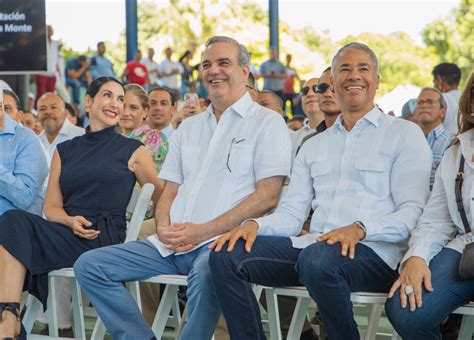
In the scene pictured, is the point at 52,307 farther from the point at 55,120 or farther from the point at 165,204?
the point at 55,120

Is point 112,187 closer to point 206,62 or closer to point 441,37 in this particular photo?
point 206,62

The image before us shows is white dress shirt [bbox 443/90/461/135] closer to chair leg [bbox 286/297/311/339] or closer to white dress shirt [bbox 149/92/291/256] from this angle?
white dress shirt [bbox 149/92/291/256]

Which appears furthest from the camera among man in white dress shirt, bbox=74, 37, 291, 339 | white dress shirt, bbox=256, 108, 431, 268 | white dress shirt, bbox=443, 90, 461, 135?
white dress shirt, bbox=443, 90, 461, 135

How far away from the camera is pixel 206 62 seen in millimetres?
4742

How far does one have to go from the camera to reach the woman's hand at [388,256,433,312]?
3.56 metres

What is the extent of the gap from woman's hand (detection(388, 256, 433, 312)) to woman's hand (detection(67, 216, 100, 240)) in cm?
183

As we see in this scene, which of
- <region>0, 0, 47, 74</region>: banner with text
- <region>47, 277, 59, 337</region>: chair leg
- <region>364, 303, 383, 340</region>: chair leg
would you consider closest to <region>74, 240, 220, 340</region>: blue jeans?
<region>47, 277, 59, 337</region>: chair leg

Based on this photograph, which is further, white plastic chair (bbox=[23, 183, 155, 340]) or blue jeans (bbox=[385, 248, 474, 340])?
white plastic chair (bbox=[23, 183, 155, 340])

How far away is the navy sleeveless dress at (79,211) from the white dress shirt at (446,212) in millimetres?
1803

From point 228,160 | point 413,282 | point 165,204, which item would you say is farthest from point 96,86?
point 413,282

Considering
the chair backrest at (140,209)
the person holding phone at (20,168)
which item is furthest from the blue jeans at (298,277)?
the person holding phone at (20,168)

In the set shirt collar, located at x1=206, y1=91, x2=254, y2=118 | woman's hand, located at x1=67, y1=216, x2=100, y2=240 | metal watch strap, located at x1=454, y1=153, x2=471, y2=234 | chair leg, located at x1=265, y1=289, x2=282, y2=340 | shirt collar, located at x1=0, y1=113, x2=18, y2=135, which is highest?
shirt collar, located at x1=206, y1=91, x2=254, y2=118

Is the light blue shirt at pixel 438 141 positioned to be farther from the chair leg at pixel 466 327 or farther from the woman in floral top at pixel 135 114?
the chair leg at pixel 466 327

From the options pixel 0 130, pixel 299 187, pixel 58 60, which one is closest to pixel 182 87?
pixel 58 60
